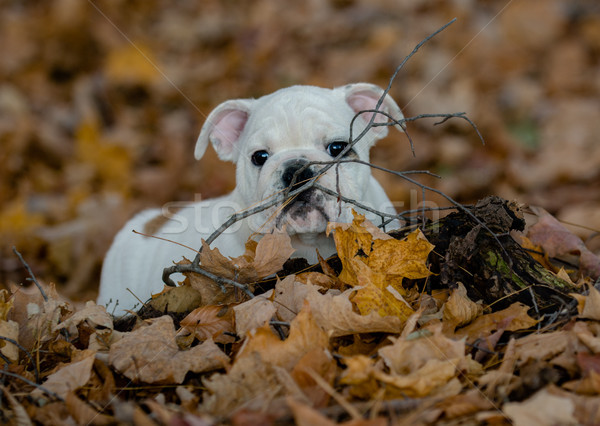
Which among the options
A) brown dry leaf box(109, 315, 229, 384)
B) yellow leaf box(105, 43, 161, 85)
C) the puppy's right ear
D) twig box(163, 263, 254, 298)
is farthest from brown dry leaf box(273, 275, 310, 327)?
yellow leaf box(105, 43, 161, 85)

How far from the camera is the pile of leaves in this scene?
177 centimetres

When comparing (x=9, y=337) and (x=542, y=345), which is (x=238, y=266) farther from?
(x=542, y=345)

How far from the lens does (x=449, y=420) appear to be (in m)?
1.73

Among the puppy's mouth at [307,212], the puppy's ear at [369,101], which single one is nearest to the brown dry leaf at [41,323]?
the puppy's mouth at [307,212]

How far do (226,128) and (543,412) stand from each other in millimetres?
3027

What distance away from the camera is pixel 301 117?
3.46m

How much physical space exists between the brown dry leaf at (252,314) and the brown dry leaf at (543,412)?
36.6 inches

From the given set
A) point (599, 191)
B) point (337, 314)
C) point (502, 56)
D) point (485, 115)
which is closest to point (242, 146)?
point (337, 314)

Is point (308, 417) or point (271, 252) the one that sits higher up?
point (271, 252)

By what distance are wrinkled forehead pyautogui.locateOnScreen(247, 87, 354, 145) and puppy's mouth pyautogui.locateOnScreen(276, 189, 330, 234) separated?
52 centimetres

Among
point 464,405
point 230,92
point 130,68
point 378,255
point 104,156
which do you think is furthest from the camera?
point 130,68

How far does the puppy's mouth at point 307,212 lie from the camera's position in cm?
308

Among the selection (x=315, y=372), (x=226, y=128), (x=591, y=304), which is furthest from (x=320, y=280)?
(x=226, y=128)

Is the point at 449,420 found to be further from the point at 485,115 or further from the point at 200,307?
the point at 485,115
